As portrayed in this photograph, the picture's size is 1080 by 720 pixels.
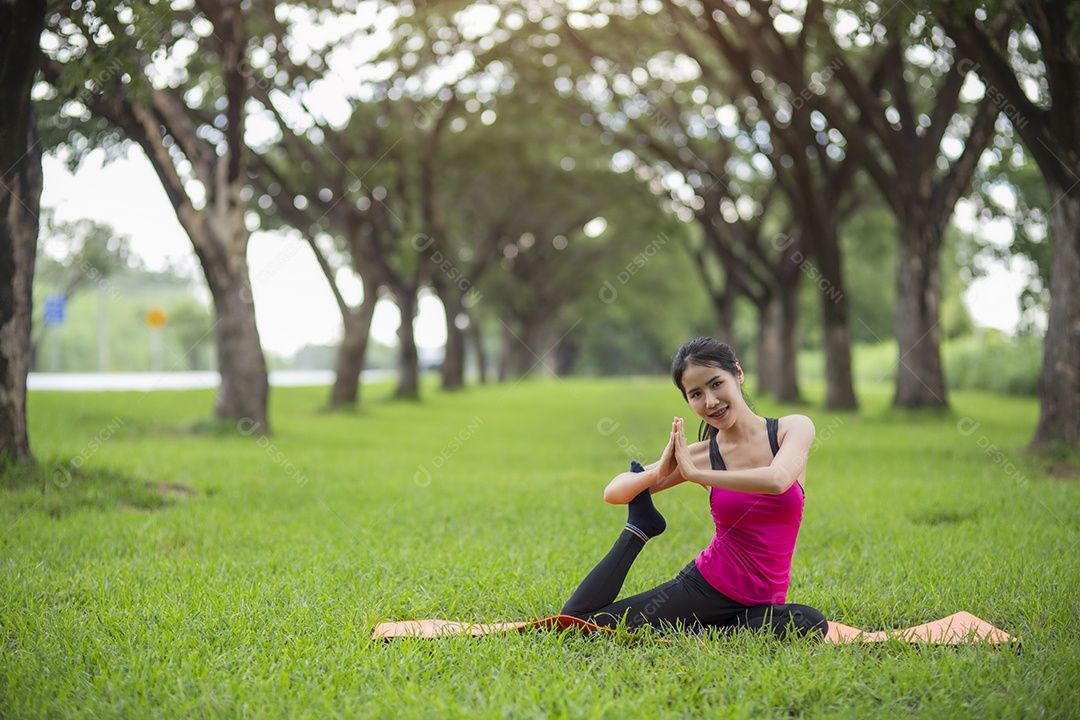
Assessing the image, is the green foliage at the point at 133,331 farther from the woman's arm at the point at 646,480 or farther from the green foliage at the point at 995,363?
the woman's arm at the point at 646,480

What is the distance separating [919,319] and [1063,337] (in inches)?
262

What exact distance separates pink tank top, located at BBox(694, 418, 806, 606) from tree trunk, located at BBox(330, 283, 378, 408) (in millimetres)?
17510

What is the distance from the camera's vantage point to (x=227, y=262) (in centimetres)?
1339

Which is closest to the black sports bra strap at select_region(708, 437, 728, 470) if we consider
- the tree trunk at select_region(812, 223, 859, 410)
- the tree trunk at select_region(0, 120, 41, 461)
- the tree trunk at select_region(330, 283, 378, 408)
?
the tree trunk at select_region(0, 120, 41, 461)

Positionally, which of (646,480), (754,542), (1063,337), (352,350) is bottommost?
(754,542)

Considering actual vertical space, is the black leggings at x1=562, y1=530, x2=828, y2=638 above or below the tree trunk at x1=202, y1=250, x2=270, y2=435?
below

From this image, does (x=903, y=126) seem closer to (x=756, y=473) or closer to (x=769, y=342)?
(x=769, y=342)

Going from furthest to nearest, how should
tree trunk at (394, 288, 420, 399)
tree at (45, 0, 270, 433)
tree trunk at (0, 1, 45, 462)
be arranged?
tree trunk at (394, 288, 420, 399), tree at (45, 0, 270, 433), tree trunk at (0, 1, 45, 462)

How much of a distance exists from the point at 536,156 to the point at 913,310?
1272 cm

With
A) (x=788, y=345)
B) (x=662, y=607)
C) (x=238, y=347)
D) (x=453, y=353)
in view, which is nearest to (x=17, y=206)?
(x=238, y=347)

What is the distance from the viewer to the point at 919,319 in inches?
651

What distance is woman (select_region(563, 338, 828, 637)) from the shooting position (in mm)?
4090

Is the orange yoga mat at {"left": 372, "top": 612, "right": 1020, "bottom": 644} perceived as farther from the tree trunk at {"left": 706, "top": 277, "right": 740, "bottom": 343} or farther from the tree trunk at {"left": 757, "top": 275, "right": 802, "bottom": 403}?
the tree trunk at {"left": 706, "top": 277, "right": 740, "bottom": 343}

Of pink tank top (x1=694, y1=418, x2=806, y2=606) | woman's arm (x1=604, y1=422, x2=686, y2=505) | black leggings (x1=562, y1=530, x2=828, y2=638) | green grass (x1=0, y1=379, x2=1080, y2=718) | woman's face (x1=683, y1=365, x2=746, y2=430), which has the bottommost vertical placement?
green grass (x1=0, y1=379, x2=1080, y2=718)
